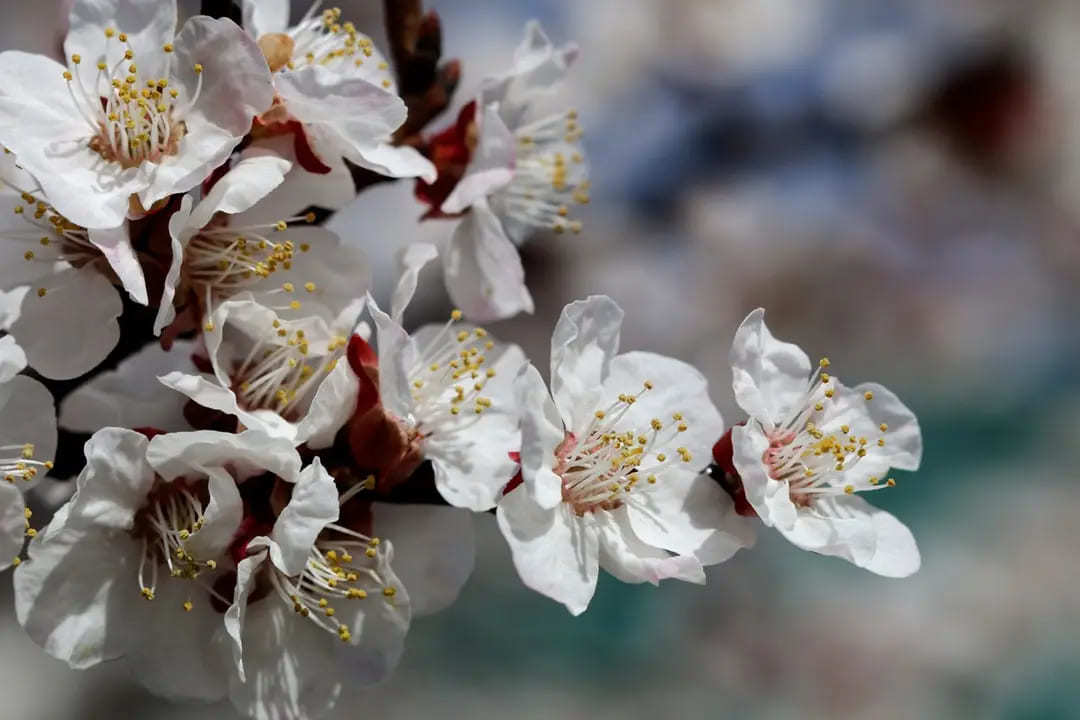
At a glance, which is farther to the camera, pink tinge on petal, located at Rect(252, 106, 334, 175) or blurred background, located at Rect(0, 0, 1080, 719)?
blurred background, located at Rect(0, 0, 1080, 719)

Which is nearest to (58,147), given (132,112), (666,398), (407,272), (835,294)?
(132,112)

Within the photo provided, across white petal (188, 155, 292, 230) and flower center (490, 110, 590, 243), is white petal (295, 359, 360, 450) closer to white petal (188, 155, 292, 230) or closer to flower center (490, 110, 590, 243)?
white petal (188, 155, 292, 230)

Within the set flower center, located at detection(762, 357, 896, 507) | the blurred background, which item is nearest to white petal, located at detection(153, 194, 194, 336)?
flower center, located at detection(762, 357, 896, 507)

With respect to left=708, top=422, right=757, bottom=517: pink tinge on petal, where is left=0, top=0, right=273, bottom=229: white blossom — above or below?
above

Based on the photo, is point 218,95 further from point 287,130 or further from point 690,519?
point 690,519

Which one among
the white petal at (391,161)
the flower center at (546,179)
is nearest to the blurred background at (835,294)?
the flower center at (546,179)

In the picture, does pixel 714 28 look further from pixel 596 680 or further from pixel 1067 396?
pixel 596 680

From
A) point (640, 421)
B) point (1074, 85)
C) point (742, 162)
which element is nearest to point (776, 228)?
point (742, 162)
